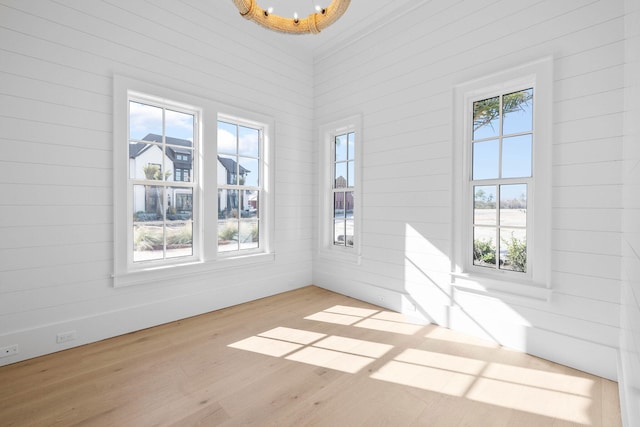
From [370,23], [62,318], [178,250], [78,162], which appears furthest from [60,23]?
[370,23]

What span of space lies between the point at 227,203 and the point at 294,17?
8.15 feet

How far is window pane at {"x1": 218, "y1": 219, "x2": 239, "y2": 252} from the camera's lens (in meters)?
3.79

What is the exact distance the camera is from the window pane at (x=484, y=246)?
2.90m

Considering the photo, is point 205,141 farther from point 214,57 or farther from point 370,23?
point 370,23

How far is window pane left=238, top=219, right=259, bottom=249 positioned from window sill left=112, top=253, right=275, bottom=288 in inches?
7.1

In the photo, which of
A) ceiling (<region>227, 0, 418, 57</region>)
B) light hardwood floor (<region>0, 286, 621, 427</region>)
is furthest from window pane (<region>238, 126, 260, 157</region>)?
light hardwood floor (<region>0, 286, 621, 427</region>)

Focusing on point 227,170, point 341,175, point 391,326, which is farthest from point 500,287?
point 227,170

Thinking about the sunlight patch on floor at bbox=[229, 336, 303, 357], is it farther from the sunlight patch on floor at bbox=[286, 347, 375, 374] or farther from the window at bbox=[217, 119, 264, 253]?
the window at bbox=[217, 119, 264, 253]

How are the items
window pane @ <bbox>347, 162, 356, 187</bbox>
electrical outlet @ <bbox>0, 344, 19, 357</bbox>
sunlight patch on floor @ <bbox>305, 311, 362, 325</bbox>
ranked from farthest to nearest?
1. window pane @ <bbox>347, 162, 356, 187</bbox>
2. sunlight patch on floor @ <bbox>305, 311, 362, 325</bbox>
3. electrical outlet @ <bbox>0, 344, 19, 357</bbox>

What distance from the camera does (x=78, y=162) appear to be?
270 cm

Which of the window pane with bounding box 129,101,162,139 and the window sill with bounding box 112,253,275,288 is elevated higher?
the window pane with bounding box 129,101,162,139

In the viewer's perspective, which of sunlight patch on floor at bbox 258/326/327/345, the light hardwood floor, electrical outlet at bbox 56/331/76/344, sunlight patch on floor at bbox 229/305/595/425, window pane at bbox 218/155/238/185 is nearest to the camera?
the light hardwood floor

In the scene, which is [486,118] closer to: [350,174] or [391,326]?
[350,174]

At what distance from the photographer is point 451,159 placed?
10.1 ft
